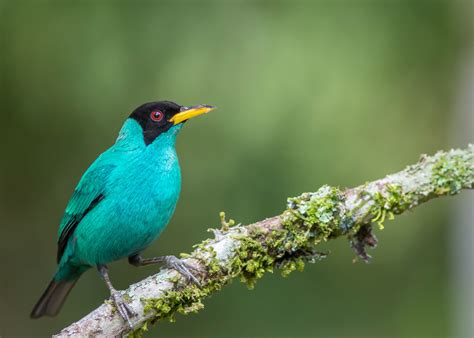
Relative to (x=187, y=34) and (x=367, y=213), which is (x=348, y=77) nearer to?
(x=187, y=34)

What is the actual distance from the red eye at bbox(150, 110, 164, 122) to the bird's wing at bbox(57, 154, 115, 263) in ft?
1.48

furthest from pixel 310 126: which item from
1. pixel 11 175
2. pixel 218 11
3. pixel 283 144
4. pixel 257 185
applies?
pixel 11 175

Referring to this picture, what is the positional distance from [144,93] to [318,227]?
3.65m

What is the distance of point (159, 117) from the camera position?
16.3 feet

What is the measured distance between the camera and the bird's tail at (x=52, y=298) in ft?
17.6

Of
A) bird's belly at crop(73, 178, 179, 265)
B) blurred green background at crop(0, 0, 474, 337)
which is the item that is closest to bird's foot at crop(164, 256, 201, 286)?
bird's belly at crop(73, 178, 179, 265)

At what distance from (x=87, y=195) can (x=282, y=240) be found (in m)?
1.62

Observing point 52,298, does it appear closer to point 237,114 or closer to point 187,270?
point 187,270

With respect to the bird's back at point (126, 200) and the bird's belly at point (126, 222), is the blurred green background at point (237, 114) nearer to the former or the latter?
the bird's back at point (126, 200)

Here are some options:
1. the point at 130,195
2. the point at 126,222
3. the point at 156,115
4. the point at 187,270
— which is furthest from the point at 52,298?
the point at 187,270

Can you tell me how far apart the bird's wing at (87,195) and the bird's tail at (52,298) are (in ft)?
1.35

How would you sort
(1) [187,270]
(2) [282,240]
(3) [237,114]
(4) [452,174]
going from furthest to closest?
(3) [237,114], (4) [452,174], (2) [282,240], (1) [187,270]

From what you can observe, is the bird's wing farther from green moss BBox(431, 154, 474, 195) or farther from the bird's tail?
green moss BBox(431, 154, 474, 195)

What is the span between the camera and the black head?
4930 mm
